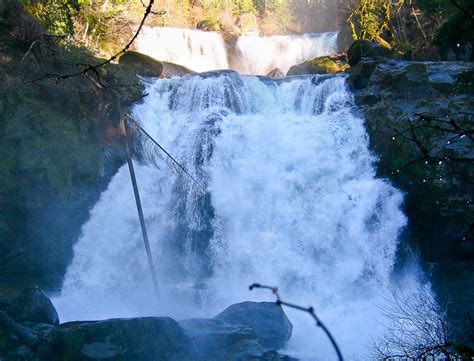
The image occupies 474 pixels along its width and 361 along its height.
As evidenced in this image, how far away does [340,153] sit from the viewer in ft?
54.7

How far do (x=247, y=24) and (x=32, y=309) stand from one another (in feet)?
101

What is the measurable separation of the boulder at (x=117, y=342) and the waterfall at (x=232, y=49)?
21.4 meters

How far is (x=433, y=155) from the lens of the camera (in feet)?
48.3

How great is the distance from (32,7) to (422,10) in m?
18.3

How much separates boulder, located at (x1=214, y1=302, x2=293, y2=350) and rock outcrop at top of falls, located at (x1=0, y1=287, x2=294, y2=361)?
0.51 metres

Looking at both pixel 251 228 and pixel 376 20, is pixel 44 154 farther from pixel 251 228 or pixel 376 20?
pixel 376 20

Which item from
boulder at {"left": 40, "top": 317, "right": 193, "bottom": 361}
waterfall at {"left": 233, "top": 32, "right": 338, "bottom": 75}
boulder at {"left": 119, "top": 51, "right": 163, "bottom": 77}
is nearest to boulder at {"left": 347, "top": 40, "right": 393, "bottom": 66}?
boulder at {"left": 119, "top": 51, "right": 163, "bottom": 77}

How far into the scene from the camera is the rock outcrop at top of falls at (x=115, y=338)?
8344mm

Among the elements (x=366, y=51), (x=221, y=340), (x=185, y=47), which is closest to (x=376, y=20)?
(x=366, y=51)

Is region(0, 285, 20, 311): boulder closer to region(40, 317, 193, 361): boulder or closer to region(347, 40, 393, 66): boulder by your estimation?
region(40, 317, 193, 361): boulder

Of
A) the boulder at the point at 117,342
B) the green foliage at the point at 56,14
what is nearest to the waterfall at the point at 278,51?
the green foliage at the point at 56,14

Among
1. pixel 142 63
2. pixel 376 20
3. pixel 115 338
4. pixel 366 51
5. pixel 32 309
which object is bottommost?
pixel 32 309

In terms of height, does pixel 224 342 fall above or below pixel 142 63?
below

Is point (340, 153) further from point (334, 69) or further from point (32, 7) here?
point (32, 7)
